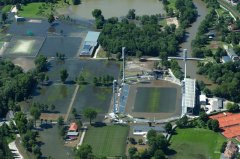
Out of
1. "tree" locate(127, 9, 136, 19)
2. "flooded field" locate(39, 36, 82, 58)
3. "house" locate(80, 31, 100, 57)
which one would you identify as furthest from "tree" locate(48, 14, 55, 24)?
"tree" locate(127, 9, 136, 19)

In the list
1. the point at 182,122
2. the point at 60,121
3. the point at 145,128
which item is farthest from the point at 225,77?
the point at 60,121

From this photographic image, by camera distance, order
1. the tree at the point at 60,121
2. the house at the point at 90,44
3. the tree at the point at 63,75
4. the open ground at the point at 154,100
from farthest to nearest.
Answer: the house at the point at 90,44, the tree at the point at 63,75, the open ground at the point at 154,100, the tree at the point at 60,121

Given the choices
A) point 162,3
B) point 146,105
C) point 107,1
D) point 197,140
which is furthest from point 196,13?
point 197,140

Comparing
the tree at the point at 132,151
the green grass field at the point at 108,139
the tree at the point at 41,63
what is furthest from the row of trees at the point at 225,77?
the tree at the point at 41,63

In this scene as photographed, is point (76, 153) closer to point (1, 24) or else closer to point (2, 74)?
point (2, 74)

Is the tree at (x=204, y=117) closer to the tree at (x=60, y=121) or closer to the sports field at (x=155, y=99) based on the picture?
the sports field at (x=155, y=99)

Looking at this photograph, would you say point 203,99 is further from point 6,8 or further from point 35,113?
point 6,8
